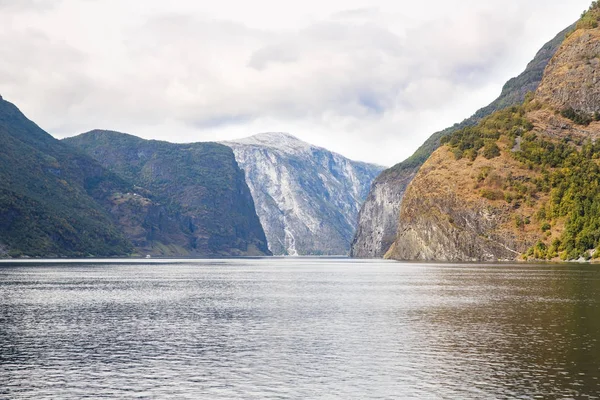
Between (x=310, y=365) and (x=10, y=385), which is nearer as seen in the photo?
(x=10, y=385)

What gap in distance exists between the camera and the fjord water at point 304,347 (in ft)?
128

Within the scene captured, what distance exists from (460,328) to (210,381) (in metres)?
30.1

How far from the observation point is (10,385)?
4019 cm

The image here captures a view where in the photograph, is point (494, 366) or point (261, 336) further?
point (261, 336)

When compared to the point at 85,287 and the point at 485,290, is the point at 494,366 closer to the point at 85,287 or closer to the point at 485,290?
the point at 485,290

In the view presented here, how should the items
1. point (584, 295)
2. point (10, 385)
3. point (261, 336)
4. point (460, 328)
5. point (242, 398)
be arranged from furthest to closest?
point (584, 295) → point (460, 328) → point (261, 336) → point (10, 385) → point (242, 398)

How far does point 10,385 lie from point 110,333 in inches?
860

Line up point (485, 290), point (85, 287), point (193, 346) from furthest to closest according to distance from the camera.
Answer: point (85, 287), point (485, 290), point (193, 346)

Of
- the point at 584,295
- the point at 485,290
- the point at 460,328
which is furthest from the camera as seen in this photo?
the point at 485,290

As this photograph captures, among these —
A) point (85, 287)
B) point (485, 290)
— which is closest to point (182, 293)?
point (85, 287)

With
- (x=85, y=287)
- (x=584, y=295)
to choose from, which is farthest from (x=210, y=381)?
(x=85, y=287)

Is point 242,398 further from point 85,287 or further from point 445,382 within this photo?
point 85,287

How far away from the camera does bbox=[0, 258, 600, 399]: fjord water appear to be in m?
39.2

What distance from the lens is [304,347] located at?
174 feet
